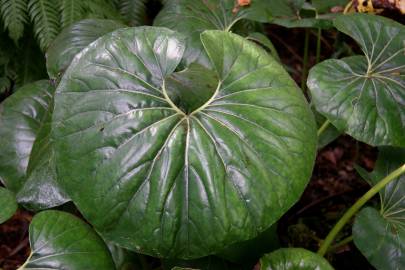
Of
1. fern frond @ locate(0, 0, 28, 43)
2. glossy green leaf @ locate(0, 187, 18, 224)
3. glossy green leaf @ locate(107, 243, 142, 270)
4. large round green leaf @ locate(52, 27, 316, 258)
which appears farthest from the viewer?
fern frond @ locate(0, 0, 28, 43)

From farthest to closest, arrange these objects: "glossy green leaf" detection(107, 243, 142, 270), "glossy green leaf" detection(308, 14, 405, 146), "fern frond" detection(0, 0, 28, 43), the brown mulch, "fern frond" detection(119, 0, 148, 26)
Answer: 1. "fern frond" detection(119, 0, 148, 26)
2. the brown mulch
3. "fern frond" detection(0, 0, 28, 43)
4. "glossy green leaf" detection(107, 243, 142, 270)
5. "glossy green leaf" detection(308, 14, 405, 146)

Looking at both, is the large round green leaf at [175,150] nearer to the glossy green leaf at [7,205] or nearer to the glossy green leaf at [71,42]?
the glossy green leaf at [7,205]

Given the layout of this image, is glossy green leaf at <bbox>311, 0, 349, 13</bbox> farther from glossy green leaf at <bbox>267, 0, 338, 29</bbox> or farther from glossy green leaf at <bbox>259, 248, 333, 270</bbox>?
glossy green leaf at <bbox>259, 248, 333, 270</bbox>

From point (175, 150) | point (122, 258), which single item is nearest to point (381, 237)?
point (175, 150)

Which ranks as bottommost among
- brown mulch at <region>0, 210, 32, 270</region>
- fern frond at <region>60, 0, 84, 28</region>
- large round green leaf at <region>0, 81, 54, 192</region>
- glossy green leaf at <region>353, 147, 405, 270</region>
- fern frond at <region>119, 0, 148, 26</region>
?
brown mulch at <region>0, 210, 32, 270</region>

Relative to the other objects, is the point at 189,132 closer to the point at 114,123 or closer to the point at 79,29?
the point at 114,123

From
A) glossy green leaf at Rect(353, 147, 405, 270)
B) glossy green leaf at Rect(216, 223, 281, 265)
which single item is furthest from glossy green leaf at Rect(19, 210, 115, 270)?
glossy green leaf at Rect(353, 147, 405, 270)
